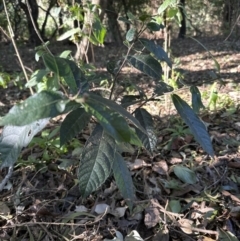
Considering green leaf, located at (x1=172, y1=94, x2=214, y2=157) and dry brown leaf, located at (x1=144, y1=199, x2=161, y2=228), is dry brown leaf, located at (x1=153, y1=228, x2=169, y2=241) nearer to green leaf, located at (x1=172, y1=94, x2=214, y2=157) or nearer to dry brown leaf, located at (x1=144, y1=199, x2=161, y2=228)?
dry brown leaf, located at (x1=144, y1=199, x2=161, y2=228)

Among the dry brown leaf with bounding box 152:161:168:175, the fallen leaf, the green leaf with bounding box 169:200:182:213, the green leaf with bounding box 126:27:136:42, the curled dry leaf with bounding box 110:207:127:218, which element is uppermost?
the green leaf with bounding box 126:27:136:42

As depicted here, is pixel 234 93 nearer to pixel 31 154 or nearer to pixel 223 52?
pixel 31 154

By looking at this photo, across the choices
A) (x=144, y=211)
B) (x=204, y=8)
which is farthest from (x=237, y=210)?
(x=204, y=8)

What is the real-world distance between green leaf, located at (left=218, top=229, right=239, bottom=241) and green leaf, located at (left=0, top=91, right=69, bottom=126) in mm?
723

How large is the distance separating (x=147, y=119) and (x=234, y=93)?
1.66 meters

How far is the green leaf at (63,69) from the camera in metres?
0.63

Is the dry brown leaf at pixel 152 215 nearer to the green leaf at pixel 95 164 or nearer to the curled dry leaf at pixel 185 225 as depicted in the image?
the curled dry leaf at pixel 185 225

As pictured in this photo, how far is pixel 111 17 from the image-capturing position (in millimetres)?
8109

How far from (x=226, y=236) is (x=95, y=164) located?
52 centimetres

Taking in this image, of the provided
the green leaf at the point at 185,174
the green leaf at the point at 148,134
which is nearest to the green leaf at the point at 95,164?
the green leaf at the point at 148,134

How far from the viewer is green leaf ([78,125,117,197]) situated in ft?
2.47

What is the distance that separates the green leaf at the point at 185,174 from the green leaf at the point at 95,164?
0.55 meters

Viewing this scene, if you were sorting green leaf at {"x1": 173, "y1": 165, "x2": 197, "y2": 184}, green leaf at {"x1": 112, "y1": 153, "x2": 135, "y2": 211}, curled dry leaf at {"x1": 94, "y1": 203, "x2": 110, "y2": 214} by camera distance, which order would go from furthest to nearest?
green leaf at {"x1": 173, "y1": 165, "x2": 197, "y2": 184} → curled dry leaf at {"x1": 94, "y1": 203, "x2": 110, "y2": 214} → green leaf at {"x1": 112, "y1": 153, "x2": 135, "y2": 211}

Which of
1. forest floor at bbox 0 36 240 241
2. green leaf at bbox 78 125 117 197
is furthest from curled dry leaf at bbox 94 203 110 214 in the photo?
green leaf at bbox 78 125 117 197
